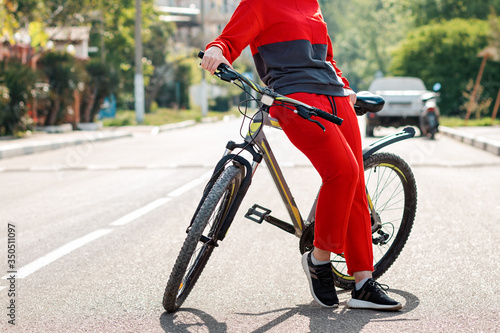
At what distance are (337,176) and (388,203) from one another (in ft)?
2.55

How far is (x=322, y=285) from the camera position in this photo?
3889 millimetres

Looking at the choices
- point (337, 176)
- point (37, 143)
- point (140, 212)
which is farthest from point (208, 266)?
point (37, 143)

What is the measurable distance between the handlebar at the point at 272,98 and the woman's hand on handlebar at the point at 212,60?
0.07ft

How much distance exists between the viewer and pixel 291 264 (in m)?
4.94

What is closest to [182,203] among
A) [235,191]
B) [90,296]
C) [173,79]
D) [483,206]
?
[483,206]

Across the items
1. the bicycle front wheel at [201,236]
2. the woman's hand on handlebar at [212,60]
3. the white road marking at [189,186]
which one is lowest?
the white road marking at [189,186]

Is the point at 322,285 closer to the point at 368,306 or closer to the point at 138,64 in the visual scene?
the point at 368,306

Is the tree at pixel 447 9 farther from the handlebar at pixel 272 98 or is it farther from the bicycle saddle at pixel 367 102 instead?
the handlebar at pixel 272 98

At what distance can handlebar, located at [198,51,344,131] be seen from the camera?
332 centimetres

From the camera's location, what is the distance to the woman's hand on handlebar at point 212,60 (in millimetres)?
3361

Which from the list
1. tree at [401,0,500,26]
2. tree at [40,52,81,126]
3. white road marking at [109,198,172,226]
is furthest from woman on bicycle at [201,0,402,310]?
tree at [401,0,500,26]

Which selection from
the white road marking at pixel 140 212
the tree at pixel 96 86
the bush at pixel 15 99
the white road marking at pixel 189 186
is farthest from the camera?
the tree at pixel 96 86

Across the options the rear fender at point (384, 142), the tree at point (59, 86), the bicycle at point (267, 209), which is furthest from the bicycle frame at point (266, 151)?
the tree at point (59, 86)

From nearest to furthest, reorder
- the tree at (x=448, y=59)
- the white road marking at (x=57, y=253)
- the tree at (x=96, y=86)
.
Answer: the white road marking at (x=57, y=253)
the tree at (x=96, y=86)
the tree at (x=448, y=59)
